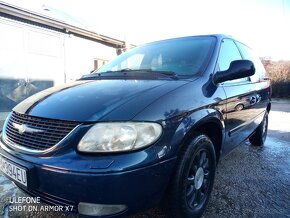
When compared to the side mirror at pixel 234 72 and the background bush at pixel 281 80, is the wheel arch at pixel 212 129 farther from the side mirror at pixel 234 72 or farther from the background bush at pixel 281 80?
the background bush at pixel 281 80

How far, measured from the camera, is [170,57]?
2.79 meters

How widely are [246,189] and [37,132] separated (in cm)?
222

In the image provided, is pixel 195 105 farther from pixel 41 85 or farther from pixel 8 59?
pixel 41 85

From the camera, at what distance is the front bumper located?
59.6 inches

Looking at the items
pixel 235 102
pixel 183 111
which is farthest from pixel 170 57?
pixel 183 111

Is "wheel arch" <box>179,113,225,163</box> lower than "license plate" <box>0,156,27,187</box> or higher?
higher

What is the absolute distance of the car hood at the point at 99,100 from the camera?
1700mm

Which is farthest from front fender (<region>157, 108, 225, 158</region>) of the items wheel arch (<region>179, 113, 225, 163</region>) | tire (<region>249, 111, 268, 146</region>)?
tire (<region>249, 111, 268, 146</region>)

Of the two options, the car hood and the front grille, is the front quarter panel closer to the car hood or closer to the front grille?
the car hood

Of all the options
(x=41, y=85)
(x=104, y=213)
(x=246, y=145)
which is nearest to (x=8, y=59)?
(x=41, y=85)

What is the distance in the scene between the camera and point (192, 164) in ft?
6.82

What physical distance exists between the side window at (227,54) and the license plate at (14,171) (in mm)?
1948

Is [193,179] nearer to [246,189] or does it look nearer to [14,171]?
[246,189]

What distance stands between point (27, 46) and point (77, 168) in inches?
277
